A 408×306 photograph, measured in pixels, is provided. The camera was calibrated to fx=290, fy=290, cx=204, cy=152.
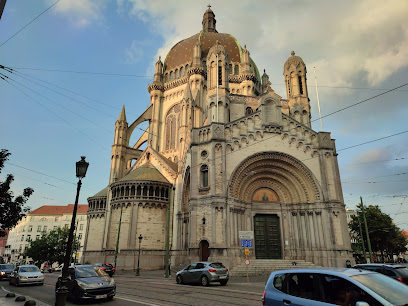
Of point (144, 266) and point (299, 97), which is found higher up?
point (299, 97)

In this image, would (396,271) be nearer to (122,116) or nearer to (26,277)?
(26,277)

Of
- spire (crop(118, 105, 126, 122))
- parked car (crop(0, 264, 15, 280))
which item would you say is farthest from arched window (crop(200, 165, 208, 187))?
spire (crop(118, 105, 126, 122))

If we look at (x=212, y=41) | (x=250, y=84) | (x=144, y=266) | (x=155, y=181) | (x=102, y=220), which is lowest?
(x=144, y=266)

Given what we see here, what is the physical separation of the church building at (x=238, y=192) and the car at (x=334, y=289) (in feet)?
57.2

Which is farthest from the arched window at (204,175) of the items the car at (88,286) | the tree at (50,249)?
the tree at (50,249)

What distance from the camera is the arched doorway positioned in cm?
2294

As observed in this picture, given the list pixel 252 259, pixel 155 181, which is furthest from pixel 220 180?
pixel 155 181

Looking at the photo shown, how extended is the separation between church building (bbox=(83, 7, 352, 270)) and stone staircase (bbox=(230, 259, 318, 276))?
715 mm

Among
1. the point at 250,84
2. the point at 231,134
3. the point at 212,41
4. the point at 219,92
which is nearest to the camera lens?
the point at 231,134

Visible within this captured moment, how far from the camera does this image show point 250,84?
4566 cm

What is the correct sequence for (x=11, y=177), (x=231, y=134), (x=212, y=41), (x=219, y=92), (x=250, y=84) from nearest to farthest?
(x=11, y=177) < (x=231, y=134) < (x=219, y=92) < (x=250, y=84) < (x=212, y=41)

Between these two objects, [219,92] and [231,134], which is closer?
[231,134]

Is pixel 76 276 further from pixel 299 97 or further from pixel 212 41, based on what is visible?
pixel 212 41

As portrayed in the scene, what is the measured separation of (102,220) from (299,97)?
2926cm
